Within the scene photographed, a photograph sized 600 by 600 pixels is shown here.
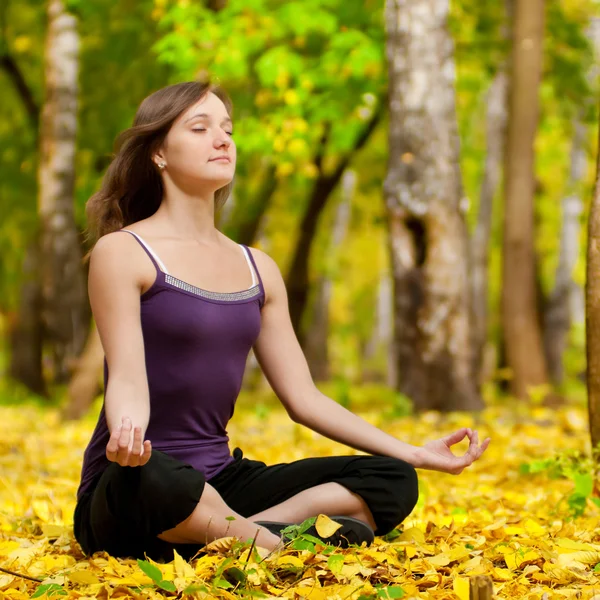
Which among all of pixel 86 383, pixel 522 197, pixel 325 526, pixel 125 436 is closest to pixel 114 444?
pixel 125 436

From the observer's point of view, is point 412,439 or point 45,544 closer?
point 45,544

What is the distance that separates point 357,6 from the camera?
10.6 meters

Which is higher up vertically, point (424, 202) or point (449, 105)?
point (449, 105)

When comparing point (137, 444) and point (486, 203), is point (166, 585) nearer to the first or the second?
point (137, 444)

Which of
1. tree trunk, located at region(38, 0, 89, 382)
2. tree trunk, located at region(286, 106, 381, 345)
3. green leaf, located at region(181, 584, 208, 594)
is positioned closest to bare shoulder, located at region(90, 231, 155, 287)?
green leaf, located at region(181, 584, 208, 594)

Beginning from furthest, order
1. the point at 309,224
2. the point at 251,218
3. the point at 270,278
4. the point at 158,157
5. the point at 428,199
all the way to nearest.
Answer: the point at 251,218 < the point at 309,224 < the point at 428,199 < the point at 270,278 < the point at 158,157

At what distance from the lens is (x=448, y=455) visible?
12.0 feet

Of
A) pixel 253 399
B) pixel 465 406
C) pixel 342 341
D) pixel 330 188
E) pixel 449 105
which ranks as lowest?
pixel 342 341

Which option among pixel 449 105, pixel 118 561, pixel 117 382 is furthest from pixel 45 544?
pixel 449 105

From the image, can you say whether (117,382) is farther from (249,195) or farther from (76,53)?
(249,195)

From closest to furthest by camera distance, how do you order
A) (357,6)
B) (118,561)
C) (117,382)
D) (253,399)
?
(117,382), (118,561), (357,6), (253,399)

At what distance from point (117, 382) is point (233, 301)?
0.57 meters

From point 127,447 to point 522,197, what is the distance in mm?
7500

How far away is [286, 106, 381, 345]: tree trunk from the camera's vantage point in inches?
521
